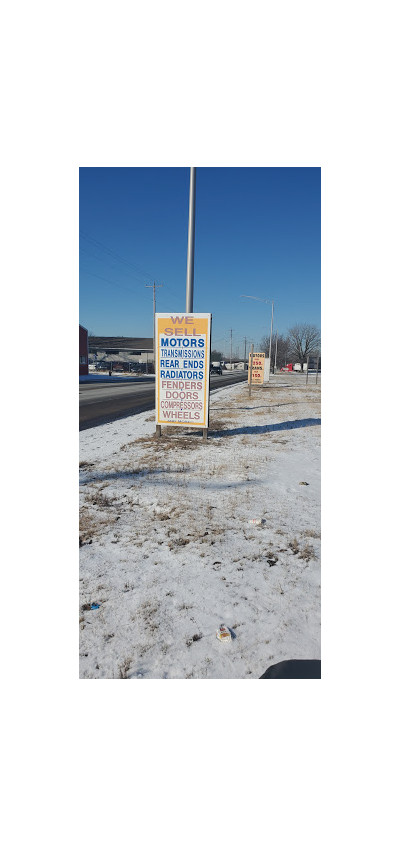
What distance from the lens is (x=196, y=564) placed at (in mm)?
3150

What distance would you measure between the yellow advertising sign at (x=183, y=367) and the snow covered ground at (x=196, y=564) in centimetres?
137

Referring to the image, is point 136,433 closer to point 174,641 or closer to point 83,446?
point 83,446

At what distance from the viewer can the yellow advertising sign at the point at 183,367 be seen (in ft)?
23.9

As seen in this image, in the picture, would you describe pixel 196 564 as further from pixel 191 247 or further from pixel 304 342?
pixel 304 342

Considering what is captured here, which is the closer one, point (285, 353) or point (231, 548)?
point (231, 548)

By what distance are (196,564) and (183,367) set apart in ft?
16.0

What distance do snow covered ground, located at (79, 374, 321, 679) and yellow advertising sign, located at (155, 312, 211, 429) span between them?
4.48ft

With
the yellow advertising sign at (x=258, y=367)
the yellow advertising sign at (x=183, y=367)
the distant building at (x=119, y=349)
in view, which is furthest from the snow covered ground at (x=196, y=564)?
the distant building at (x=119, y=349)

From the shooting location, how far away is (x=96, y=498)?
15.2 feet

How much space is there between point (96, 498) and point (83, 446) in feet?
10.3

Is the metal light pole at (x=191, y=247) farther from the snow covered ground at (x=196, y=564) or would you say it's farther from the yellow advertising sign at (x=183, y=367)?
the snow covered ground at (x=196, y=564)

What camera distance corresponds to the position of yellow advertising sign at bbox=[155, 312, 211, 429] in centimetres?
727

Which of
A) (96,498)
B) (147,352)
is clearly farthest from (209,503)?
(147,352)

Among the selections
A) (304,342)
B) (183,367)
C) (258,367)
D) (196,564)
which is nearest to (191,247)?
(183,367)
